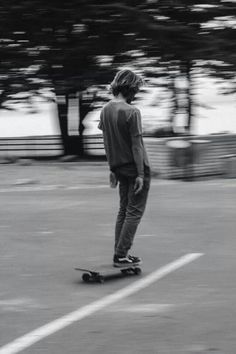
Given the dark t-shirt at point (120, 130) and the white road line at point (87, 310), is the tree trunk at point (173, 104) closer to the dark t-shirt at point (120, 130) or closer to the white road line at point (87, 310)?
the white road line at point (87, 310)

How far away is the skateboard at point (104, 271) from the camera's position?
7.72 meters

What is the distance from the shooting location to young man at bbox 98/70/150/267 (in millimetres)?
7801

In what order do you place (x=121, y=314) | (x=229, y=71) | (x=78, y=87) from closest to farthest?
(x=121, y=314)
(x=229, y=71)
(x=78, y=87)

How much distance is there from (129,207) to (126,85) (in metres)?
1.05

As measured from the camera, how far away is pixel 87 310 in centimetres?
668

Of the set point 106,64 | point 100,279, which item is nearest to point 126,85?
point 100,279

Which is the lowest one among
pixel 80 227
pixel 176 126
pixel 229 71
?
pixel 176 126

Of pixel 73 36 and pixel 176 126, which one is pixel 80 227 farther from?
pixel 176 126

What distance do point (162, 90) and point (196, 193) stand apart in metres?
12.3

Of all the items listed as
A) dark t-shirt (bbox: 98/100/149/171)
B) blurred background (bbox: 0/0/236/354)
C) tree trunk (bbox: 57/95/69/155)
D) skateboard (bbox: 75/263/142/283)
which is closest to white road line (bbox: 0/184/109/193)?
blurred background (bbox: 0/0/236/354)

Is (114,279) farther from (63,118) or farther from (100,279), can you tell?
(63,118)

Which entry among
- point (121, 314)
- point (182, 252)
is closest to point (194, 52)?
point (182, 252)

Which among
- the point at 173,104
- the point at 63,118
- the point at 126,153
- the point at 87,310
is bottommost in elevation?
the point at 63,118

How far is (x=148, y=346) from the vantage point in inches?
222
